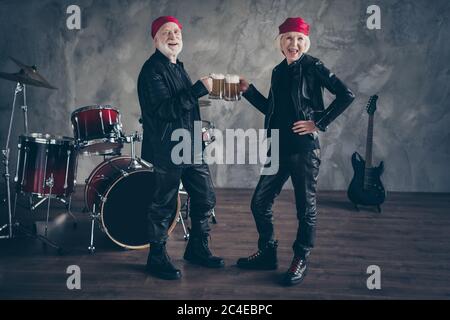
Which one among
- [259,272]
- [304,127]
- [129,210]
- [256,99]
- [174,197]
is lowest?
[259,272]

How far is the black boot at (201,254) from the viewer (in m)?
3.63

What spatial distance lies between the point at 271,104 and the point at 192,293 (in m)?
1.28

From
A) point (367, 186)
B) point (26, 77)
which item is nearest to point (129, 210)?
point (26, 77)

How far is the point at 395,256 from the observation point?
3.89 metres

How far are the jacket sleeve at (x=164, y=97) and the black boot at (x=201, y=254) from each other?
97cm

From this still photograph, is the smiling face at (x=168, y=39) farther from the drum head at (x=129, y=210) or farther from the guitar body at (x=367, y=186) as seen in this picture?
the guitar body at (x=367, y=186)

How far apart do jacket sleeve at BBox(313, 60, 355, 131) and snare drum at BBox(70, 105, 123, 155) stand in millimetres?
1676

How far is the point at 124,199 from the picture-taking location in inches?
156

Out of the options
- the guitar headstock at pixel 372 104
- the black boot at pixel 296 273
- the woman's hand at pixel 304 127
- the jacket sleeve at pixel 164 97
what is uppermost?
the guitar headstock at pixel 372 104

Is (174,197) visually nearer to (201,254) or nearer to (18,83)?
(201,254)

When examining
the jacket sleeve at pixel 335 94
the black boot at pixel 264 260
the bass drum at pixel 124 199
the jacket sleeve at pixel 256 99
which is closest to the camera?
the jacket sleeve at pixel 335 94

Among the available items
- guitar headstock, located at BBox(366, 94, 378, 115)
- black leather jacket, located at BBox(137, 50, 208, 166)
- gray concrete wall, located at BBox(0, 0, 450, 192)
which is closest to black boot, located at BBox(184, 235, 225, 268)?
black leather jacket, located at BBox(137, 50, 208, 166)

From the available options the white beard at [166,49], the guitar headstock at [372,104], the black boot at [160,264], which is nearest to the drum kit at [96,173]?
the black boot at [160,264]

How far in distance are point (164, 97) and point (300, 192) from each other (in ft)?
3.38
